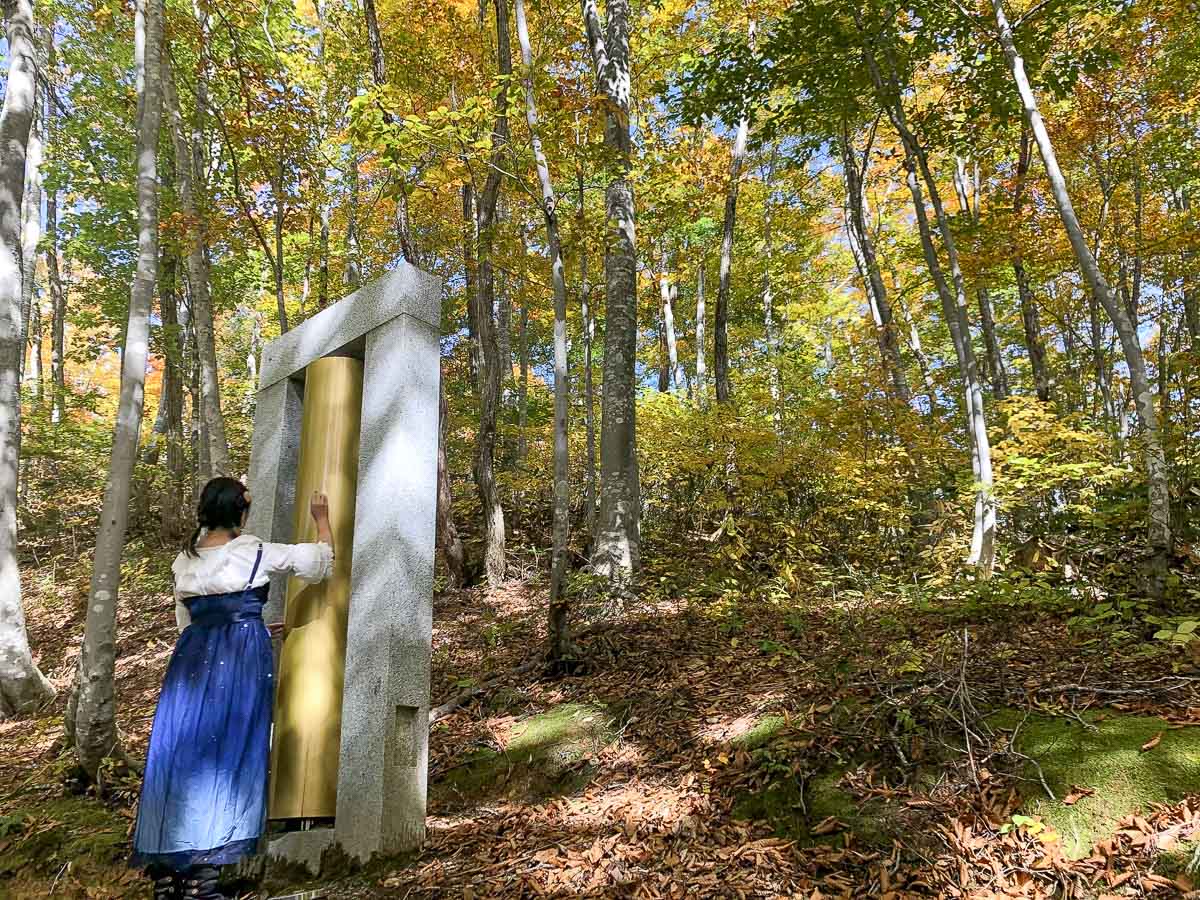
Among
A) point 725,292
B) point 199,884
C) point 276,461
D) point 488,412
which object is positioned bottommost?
point 199,884

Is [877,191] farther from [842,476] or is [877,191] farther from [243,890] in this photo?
[243,890]

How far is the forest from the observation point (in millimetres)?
2723

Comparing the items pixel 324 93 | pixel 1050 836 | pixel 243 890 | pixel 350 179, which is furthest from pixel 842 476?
pixel 324 93

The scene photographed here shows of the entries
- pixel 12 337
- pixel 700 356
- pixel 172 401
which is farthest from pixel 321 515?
pixel 172 401

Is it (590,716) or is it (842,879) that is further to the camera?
(590,716)

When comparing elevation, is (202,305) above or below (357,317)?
above

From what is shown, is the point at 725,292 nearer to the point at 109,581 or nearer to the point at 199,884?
the point at 109,581

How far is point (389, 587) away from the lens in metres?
3.10

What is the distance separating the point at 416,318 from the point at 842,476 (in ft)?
21.2

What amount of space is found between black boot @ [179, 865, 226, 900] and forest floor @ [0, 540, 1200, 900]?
478mm

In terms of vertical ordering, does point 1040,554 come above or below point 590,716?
above

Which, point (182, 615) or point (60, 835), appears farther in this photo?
point (60, 835)

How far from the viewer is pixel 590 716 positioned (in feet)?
13.4

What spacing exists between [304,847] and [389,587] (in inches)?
54.4
